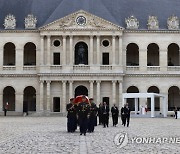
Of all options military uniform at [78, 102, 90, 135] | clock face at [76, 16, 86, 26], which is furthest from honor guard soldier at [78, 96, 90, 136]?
clock face at [76, 16, 86, 26]

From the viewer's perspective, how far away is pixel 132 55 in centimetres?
6950

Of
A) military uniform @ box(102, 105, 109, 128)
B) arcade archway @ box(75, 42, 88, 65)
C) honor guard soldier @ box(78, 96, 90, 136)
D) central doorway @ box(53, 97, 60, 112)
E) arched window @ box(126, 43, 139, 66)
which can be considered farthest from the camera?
arched window @ box(126, 43, 139, 66)

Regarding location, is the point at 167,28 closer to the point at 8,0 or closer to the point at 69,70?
the point at 69,70

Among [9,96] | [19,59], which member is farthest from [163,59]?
[9,96]

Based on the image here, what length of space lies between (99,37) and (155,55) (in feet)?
30.9

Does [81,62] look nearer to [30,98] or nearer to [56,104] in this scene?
[56,104]

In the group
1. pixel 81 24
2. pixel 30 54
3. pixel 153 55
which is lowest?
pixel 153 55

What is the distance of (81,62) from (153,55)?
1057cm

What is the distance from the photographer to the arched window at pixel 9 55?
68.4 metres

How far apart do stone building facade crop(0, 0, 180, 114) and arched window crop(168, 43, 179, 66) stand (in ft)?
4.58

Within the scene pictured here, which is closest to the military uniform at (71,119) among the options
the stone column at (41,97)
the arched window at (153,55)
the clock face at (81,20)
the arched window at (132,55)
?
the stone column at (41,97)

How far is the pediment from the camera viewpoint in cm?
6425

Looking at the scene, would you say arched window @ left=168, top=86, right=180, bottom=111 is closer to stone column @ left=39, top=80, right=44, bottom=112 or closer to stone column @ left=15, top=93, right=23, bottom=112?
stone column @ left=39, top=80, right=44, bottom=112

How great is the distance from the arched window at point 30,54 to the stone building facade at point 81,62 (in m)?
0.15
